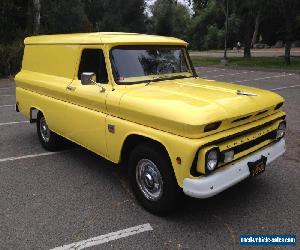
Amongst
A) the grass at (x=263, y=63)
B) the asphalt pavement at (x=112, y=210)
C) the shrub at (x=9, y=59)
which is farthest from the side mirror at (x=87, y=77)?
the grass at (x=263, y=63)

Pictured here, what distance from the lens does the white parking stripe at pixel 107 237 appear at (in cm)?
376

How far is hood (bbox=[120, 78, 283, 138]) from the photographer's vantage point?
3.71 metres

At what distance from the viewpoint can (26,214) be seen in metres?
4.39

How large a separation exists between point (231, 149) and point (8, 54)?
56.6ft

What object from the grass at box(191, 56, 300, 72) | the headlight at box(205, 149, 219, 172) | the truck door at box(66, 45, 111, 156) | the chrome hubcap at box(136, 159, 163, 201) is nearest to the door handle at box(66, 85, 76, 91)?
the truck door at box(66, 45, 111, 156)

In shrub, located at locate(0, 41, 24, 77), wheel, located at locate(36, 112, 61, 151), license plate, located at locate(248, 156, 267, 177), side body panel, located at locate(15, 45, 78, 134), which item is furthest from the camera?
shrub, located at locate(0, 41, 24, 77)

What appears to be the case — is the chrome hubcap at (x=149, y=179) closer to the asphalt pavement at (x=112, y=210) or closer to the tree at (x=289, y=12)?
the asphalt pavement at (x=112, y=210)

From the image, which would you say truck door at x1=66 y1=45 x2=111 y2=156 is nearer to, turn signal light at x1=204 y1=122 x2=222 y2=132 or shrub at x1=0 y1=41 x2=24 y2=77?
turn signal light at x1=204 y1=122 x2=222 y2=132

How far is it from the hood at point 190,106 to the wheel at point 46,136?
Answer: 2.50 meters

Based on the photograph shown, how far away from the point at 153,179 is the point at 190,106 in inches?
39.9

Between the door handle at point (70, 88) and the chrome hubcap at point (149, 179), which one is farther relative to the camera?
the door handle at point (70, 88)

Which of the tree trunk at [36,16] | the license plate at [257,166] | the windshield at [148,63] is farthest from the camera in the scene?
the tree trunk at [36,16]

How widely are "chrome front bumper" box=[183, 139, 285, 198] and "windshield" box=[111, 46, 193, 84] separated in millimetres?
1710

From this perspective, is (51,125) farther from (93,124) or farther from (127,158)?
(127,158)
